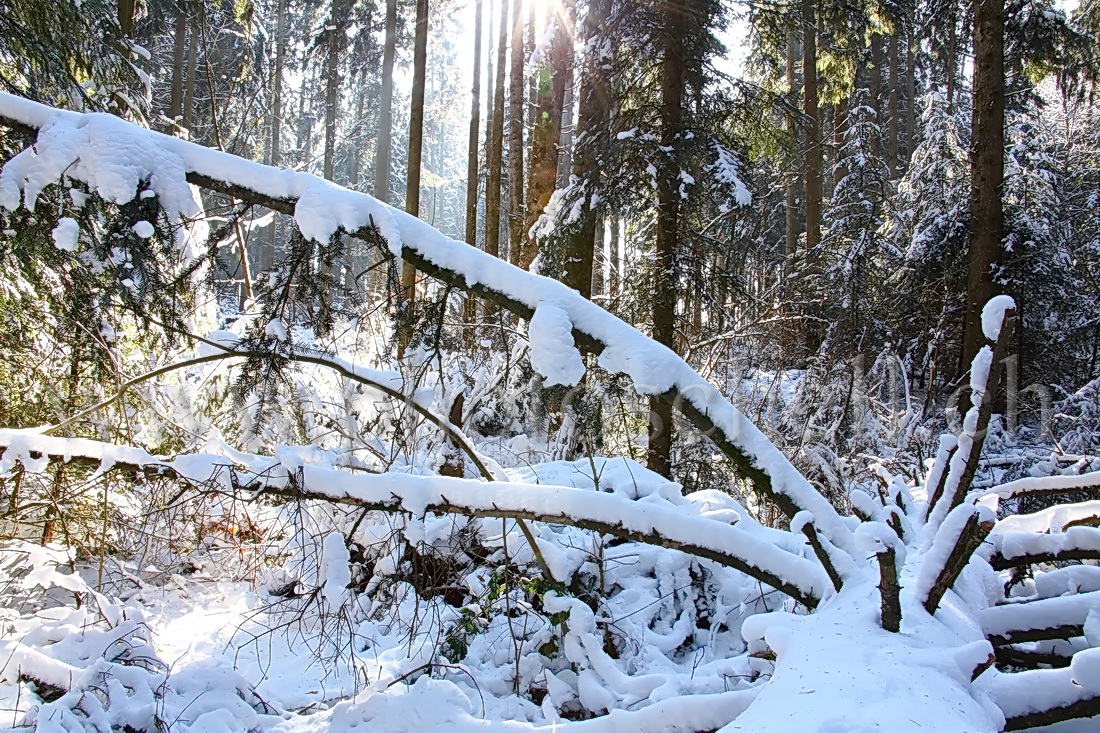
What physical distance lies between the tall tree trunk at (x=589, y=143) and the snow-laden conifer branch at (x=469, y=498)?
4.63 m

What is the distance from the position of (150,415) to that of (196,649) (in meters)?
1.80

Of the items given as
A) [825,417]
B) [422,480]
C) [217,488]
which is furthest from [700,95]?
[217,488]

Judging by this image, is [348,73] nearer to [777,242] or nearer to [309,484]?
[777,242]

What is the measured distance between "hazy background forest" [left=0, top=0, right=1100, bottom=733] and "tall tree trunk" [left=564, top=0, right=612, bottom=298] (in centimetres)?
4

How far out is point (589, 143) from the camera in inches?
276

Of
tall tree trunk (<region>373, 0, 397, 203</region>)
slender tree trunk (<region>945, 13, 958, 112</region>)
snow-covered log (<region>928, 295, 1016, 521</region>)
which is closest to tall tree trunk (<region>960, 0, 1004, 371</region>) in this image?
slender tree trunk (<region>945, 13, 958, 112</region>)

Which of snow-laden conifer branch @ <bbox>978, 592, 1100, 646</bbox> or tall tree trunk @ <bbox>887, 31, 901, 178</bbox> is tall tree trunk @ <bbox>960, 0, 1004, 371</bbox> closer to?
snow-laden conifer branch @ <bbox>978, 592, 1100, 646</bbox>

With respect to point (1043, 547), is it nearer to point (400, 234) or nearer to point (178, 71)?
point (400, 234)

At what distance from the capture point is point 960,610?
1.93 m

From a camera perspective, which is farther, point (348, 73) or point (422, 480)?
point (348, 73)

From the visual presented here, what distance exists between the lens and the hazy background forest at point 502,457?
218 centimetres

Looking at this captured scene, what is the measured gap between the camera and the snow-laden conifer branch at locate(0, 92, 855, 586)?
2697 millimetres

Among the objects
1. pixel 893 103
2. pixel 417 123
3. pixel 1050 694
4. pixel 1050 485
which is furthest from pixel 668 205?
pixel 893 103

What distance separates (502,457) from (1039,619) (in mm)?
5124
